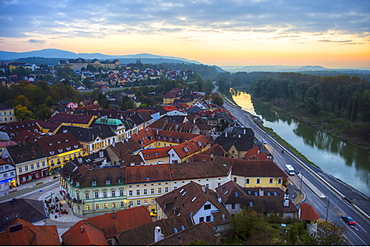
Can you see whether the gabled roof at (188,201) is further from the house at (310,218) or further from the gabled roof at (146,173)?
the house at (310,218)

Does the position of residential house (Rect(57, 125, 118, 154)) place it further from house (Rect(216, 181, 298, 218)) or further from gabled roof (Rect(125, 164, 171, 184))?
house (Rect(216, 181, 298, 218))

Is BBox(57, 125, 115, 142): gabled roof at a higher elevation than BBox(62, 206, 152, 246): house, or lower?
higher

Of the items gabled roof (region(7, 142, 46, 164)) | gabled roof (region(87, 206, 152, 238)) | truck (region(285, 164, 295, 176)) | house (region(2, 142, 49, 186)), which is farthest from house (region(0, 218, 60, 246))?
truck (region(285, 164, 295, 176))

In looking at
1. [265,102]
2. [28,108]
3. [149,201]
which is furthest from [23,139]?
[265,102]

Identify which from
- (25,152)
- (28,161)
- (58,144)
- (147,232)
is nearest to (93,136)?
(58,144)

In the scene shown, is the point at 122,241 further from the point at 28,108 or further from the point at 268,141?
the point at 28,108

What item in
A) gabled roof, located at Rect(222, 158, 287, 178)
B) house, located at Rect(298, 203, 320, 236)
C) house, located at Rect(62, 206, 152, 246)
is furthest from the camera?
gabled roof, located at Rect(222, 158, 287, 178)

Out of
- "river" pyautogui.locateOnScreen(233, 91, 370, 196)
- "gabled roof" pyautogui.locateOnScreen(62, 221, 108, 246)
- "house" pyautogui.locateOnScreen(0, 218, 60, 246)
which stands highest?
"house" pyautogui.locateOnScreen(0, 218, 60, 246)

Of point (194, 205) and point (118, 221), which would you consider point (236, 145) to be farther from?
point (118, 221)
